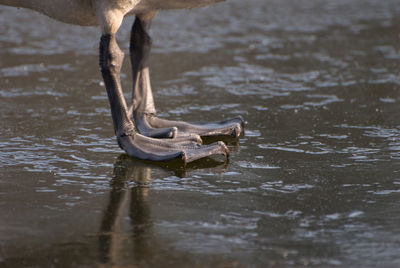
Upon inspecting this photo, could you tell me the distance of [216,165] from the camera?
424cm

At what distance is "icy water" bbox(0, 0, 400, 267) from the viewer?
295 centimetres

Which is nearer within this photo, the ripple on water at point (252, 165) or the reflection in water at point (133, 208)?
the reflection in water at point (133, 208)

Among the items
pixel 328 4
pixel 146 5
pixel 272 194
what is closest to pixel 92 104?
pixel 146 5

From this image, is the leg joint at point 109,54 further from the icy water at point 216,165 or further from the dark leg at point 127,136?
the icy water at point 216,165

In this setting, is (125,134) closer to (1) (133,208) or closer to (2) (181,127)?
(2) (181,127)

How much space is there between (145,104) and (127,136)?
699 mm

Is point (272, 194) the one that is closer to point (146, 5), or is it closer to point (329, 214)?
point (329, 214)

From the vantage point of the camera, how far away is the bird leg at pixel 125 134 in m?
4.30

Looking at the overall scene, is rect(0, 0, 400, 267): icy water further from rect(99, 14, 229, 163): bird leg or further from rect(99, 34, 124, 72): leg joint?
rect(99, 34, 124, 72): leg joint

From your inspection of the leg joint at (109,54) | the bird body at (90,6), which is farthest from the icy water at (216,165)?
the bird body at (90,6)

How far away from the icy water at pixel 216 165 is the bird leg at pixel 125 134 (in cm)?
9

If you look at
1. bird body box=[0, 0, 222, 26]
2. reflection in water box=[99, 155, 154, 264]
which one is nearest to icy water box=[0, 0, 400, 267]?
reflection in water box=[99, 155, 154, 264]

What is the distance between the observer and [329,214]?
3.34 m

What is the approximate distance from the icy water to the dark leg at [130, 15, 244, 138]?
240 mm
